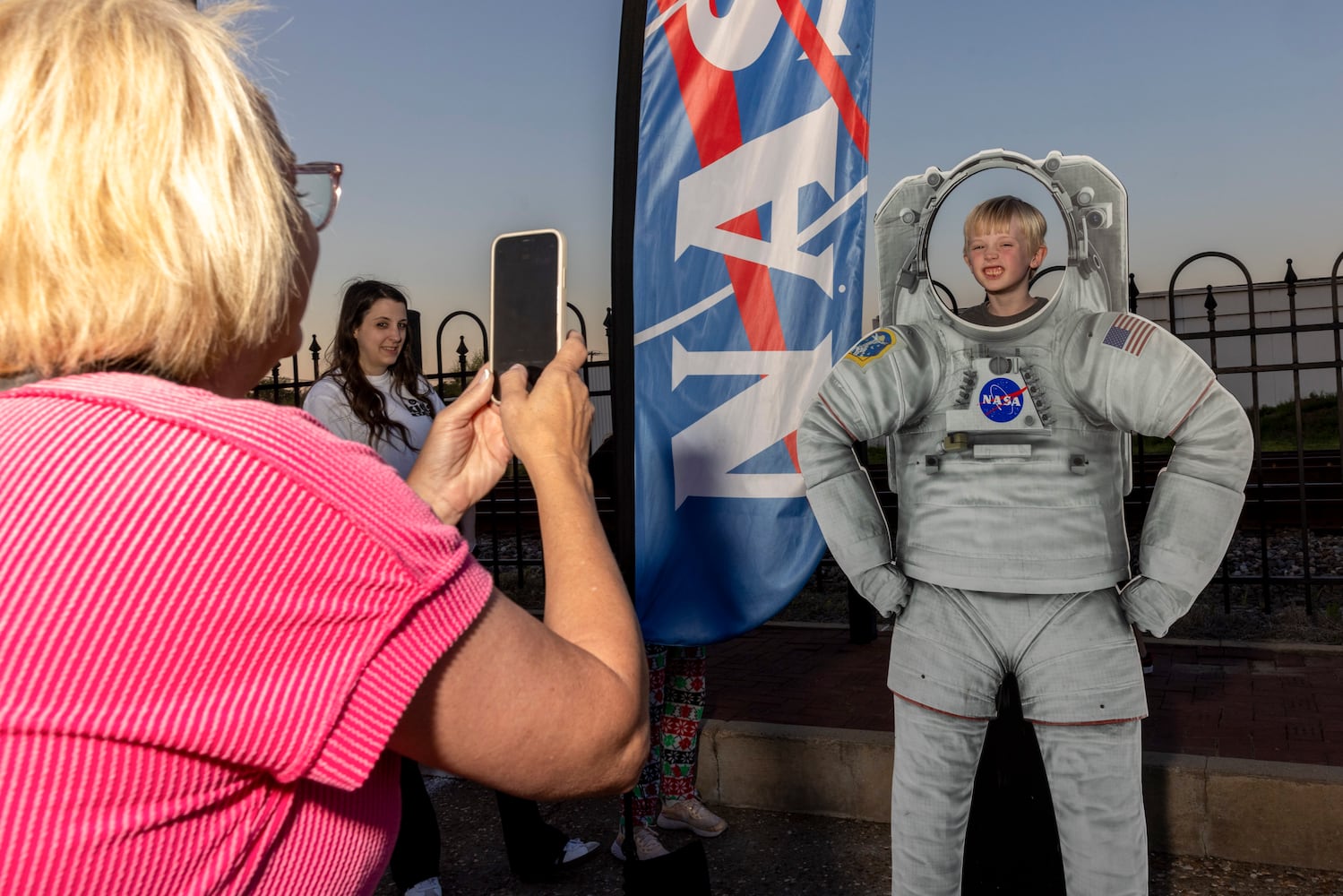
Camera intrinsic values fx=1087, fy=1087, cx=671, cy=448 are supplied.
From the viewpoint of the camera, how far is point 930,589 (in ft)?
8.95

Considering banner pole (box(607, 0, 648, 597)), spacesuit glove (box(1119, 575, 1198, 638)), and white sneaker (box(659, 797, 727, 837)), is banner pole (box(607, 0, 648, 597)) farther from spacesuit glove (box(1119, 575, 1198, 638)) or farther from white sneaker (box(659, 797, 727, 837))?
white sneaker (box(659, 797, 727, 837))

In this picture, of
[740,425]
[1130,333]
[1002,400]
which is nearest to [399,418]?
[740,425]

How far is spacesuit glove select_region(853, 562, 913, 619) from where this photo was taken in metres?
2.79

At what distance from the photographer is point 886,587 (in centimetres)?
279

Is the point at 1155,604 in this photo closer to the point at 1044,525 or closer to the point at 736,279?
the point at 1044,525

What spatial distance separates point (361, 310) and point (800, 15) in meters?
1.77

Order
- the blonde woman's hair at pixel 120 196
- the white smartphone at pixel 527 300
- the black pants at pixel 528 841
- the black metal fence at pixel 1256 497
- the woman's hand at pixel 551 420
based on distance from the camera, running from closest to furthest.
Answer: the blonde woman's hair at pixel 120 196
the woman's hand at pixel 551 420
the white smartphone at pixel 527 300
the black pants at pixel 528 841
the black metal fence at pixel 1256 497

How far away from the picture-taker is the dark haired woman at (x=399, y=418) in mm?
3541

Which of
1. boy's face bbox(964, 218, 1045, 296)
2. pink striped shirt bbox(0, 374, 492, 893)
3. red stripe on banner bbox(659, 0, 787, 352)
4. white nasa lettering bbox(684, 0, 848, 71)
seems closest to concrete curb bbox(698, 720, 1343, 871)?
red stripe on banner bbox(659, 0, 787, 352)

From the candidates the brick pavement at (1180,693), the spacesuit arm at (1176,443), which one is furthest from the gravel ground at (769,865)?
the spacesuit arm at (1176,443)

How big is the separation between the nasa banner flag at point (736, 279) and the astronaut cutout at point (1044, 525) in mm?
529

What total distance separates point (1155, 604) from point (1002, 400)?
59 centimetres

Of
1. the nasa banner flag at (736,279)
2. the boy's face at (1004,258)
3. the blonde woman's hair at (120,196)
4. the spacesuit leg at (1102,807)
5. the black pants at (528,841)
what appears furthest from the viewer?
the black pants at (528,841)

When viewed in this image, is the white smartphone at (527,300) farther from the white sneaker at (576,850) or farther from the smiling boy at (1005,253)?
the white sneaker at (576,850)
